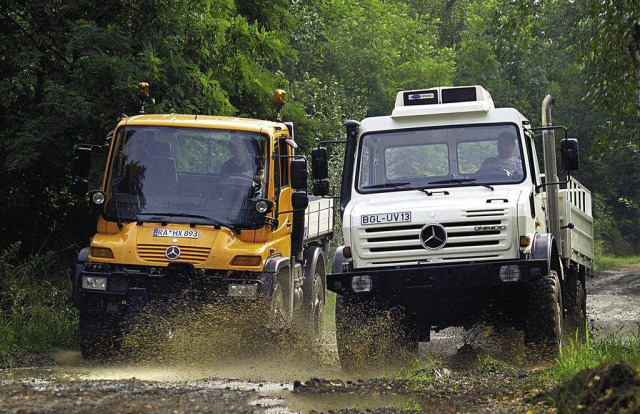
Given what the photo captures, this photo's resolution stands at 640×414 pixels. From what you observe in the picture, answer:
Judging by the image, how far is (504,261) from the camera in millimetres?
11055

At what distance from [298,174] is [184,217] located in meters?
1.28

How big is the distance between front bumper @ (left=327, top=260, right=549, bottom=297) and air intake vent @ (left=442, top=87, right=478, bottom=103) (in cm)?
213

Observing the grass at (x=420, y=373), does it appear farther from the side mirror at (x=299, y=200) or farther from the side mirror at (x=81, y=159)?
the side mirror at (x=81, y=159)

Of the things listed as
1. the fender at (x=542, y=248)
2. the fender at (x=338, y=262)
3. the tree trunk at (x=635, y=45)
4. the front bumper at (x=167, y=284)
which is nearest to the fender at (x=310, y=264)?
the front bumper at (x=167, y=284)

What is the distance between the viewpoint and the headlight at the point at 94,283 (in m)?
11.9

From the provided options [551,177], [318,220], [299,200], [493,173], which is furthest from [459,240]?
[318,220]

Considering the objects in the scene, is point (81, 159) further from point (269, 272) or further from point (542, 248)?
point (542, 248)

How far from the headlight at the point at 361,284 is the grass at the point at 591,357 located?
1.89 m

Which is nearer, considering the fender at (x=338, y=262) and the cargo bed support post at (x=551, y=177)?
the fender at (x=338, y=262)

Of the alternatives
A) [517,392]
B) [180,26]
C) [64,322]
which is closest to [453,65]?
[180,26]

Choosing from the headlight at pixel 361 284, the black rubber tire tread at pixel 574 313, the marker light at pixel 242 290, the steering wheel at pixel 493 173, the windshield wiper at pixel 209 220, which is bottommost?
the black rubber tire tread at pixel 574 313

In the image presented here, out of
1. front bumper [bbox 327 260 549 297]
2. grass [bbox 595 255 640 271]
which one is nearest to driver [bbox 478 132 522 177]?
front bumper [bbox 327 260 549 297]

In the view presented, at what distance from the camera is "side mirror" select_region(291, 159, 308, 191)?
12.4m

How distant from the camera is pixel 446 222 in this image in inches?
437
